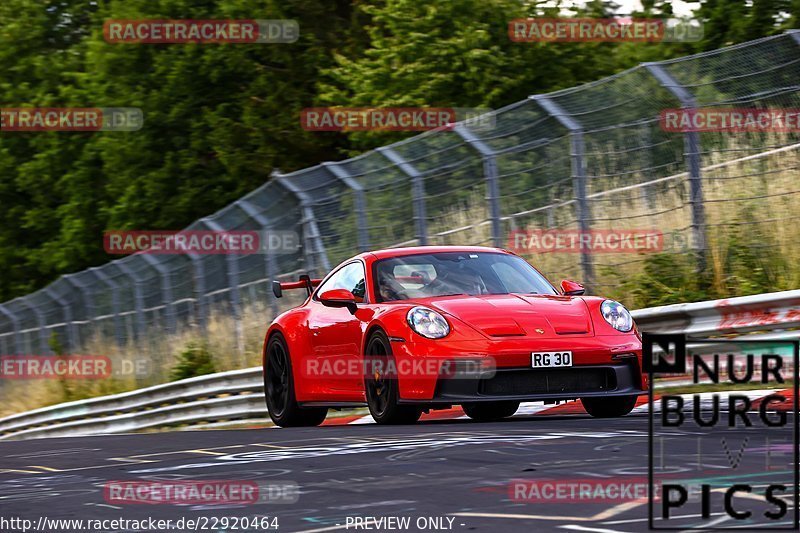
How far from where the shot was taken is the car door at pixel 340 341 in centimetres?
1073

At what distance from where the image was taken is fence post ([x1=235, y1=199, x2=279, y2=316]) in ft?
59.9

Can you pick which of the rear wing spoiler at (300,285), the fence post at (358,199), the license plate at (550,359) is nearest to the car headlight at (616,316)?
the license plate at (550,359)

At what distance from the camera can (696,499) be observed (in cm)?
555

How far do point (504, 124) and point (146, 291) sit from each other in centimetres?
1065

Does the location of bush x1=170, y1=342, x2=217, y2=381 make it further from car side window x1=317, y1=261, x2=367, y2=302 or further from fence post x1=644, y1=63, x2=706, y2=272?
fence post x1=644, y1=63, x2=706, y2=272

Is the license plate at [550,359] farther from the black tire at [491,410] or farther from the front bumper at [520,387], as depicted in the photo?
the black tire at [491,410]

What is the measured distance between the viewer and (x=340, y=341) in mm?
11000

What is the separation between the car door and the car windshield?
0.25 m

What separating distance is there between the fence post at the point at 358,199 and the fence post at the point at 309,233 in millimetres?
653

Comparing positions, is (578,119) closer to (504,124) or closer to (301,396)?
(504,124)

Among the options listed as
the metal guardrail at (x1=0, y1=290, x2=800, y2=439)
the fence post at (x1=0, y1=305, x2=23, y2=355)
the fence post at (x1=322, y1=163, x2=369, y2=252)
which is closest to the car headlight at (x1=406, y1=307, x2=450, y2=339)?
the metal guardrail at (x1=0, y1=290, x2=800, y2=439)

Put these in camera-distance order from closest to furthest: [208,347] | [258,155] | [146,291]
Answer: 1. [208,347]
2. [146,291]
3. [258,155]

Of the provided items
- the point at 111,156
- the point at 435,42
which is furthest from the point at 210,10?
the point at 435,42

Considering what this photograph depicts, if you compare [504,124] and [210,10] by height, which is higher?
[210,10]
